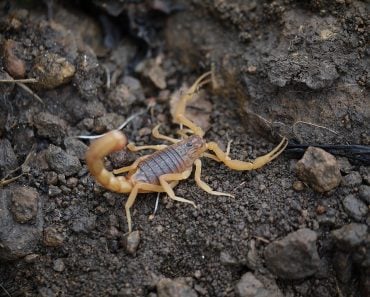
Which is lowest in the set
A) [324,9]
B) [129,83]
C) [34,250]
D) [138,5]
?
[34,250]

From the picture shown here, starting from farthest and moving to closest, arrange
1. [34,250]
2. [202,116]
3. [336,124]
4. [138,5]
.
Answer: [138,5]
[202,116]
[336,124]
[34,250]

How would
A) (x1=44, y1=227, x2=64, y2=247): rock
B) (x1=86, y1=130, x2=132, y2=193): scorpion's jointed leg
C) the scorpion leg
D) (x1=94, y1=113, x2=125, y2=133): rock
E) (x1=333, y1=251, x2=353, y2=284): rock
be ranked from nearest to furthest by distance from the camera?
1. (x1=86, y1=130, x2=132, y2=193): scorpion's jointed leg
2. (x1=333, y1=251, x2=353, y2=284): rock
3. (x1=44, y1=227, x2=64, y2=247): rock
4. the scorpion leg
5. (x1=94, y1=113, x2=125, y2=133): rock

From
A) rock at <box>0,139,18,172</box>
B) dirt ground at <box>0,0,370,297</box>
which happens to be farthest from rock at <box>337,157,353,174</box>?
rock at <box>0,139,18,172</box>

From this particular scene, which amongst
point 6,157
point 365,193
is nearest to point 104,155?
point 6,157

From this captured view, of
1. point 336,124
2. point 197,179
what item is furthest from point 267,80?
point 197,179

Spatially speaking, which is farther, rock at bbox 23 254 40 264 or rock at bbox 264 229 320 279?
rock at bbox 23 254 40 264

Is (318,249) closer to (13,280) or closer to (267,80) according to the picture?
(267,80)

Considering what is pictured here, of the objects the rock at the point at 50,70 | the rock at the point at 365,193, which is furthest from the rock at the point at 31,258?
the rock at the point at 365,193

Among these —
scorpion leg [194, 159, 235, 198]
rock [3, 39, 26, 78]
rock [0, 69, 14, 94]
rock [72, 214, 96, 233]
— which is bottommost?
rock [72, 214, 96, 233]

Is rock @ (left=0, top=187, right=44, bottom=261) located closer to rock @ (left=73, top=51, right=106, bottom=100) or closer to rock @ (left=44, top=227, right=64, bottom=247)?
rock @ (left=44, top=227, right=64, bottom=247)
